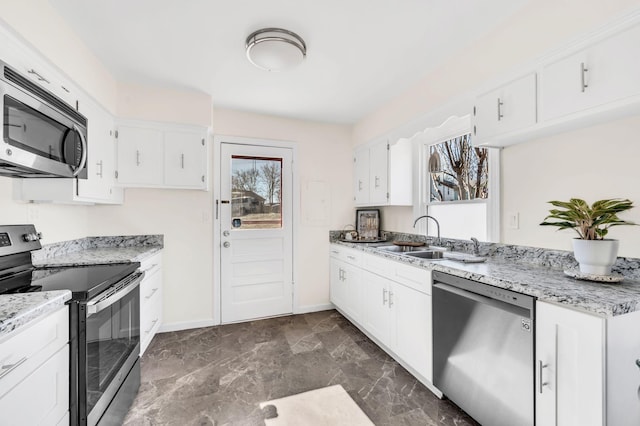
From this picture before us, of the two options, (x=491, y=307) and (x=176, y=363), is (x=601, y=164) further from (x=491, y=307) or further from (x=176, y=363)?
(x=176, y=363)

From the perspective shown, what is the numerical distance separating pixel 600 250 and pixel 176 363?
3.00 m

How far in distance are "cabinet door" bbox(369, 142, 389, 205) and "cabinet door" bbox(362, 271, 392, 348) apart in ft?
2.95

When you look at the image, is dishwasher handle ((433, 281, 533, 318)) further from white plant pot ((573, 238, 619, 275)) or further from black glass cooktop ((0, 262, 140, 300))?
black glass cooktop ((0, 262, 140, 300))

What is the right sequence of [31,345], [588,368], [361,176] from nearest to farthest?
[31,345], [588,368], [361,176]

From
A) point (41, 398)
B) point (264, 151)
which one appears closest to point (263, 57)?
point (264, 151)

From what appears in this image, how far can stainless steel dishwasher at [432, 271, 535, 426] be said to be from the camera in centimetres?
139

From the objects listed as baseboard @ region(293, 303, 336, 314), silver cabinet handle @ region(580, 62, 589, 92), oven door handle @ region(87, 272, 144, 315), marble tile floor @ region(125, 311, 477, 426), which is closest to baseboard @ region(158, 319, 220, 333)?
marble tile floor @ region(125, 311, 477, 426)

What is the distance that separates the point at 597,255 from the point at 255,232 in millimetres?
2961

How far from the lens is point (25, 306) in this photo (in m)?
1.04

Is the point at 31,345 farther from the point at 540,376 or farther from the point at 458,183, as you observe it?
the point at 458,183

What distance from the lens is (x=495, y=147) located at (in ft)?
6.91

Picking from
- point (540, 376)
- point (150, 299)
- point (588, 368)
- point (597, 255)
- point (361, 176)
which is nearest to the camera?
point (588, 368)

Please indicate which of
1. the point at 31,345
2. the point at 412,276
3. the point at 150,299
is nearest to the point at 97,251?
the point at 150,299

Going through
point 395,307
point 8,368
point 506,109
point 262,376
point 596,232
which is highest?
point 506,109
